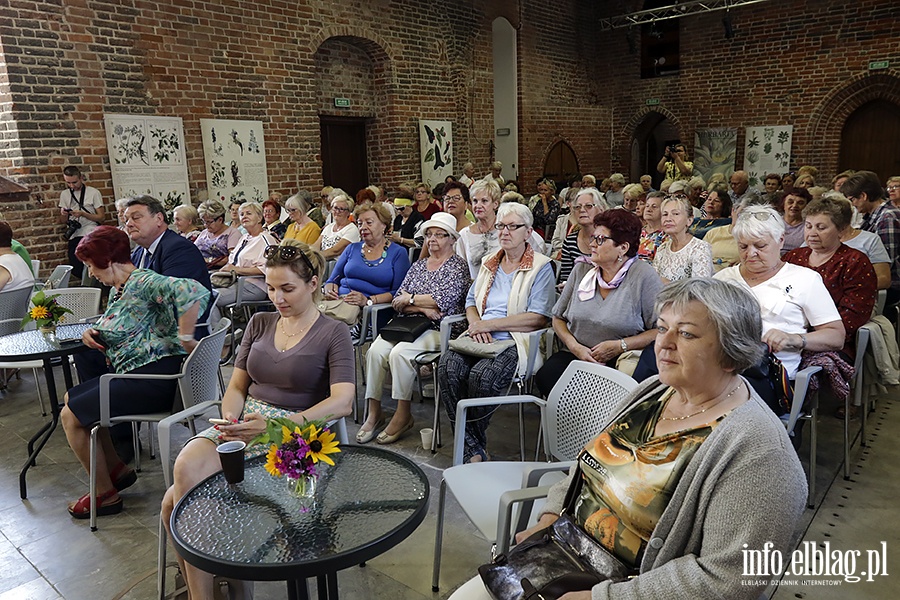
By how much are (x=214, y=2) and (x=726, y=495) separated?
8.07 meters

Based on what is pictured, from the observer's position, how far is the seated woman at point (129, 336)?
2.80 metres

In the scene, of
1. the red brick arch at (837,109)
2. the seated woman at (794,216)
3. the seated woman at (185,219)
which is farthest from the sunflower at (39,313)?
the red brick arch at (837,109)

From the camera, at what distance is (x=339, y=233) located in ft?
18.9

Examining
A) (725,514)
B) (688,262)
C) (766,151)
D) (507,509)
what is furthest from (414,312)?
(766,151)

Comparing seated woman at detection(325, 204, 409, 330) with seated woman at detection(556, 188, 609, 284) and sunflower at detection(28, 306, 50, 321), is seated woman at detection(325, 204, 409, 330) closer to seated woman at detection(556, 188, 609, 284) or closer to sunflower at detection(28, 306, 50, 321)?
seated woman at detection(556, 188, 609, 284)

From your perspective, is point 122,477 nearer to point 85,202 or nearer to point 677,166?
point 85,202

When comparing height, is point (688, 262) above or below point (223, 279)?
above

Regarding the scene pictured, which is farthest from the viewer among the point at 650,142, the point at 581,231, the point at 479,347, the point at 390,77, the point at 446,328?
the point at 650,142

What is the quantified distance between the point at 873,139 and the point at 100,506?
13.1 metres

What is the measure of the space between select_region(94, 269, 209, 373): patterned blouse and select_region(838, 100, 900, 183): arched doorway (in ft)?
40.7

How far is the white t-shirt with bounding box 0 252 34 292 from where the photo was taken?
4.18 m

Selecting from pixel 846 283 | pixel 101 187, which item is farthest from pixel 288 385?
pixel 101 187

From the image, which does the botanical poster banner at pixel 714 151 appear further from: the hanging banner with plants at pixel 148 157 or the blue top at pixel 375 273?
the blue top at pixel 375 273

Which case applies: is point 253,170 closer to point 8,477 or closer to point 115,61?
point 115,61
